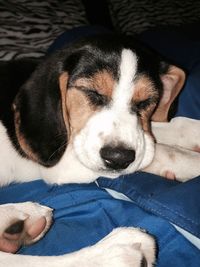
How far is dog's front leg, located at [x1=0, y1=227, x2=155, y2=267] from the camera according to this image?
1.56 meters

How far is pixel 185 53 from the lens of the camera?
3.35m

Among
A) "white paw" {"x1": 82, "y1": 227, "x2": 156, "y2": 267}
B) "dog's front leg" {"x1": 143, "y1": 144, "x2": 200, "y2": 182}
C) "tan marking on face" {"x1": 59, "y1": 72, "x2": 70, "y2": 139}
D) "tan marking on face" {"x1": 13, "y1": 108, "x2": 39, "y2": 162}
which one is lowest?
"dog's front leg" {"x1": 143, "y1": 144, "x2": 200, "y2": 182}

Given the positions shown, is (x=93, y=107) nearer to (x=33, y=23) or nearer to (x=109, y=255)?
(x=109, y=255)

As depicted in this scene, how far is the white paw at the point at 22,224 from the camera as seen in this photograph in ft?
5.53

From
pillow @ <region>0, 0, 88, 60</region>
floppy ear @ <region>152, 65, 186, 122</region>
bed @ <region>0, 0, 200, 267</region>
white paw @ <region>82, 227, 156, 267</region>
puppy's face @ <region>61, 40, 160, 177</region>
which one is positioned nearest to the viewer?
white paw @ <region>82, 227, 156, 267</region>

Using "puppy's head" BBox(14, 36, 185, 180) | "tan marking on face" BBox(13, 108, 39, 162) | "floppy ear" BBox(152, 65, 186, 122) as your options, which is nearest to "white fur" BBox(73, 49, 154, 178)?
"puppy's head" BBox(14, 36, 185, 180)

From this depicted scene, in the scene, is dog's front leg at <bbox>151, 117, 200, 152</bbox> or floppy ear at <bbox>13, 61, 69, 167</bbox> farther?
dog's front leg at <bbox>151, 117, 200, 152</bbox>

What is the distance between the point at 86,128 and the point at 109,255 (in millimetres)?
577

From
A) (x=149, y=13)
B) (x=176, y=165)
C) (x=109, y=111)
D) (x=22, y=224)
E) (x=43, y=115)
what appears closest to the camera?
(x=22, y=224)

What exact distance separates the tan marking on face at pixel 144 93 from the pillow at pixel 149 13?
2591mm

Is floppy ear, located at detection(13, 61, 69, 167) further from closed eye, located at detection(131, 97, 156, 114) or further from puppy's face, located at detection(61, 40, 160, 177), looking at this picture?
closed eye, located at detection(131, 97, 156, 114)

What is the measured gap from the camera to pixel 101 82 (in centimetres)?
187

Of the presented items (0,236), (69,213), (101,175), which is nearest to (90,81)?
(101,175)

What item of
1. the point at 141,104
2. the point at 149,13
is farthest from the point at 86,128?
the point at 149,13
